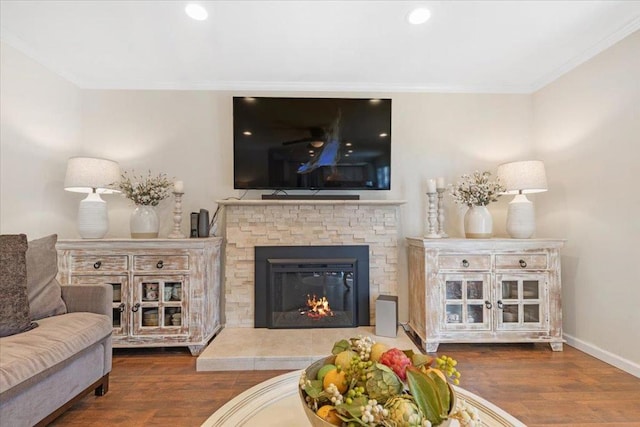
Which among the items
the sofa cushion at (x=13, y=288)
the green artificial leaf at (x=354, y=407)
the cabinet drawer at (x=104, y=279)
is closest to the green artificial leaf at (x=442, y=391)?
the green artificial leaf at (x=354, y=407)

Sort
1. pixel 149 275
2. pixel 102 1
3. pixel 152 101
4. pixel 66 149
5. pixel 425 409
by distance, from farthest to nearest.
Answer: pixel 152 101
pixel 66 149
pixel 149 275
pixel 102 1
pixel 425 409

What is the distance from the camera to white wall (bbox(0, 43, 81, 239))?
222 cm

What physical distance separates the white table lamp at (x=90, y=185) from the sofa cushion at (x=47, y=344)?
3.23 ft

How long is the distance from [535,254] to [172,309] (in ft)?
9.72

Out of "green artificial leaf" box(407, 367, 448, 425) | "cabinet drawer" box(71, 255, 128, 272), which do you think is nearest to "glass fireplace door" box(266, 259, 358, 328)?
"cabinet drawer" box(71, 255, 128, 272)

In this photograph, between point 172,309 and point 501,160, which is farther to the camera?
point 501,160

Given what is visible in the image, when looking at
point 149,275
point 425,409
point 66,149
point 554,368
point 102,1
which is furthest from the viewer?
point 66,149

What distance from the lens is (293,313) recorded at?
2750 mm

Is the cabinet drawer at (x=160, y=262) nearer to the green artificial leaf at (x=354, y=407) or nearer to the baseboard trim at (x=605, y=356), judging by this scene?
the green artificial leaf at (x=354, y=407)

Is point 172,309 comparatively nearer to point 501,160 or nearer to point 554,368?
point 554,368

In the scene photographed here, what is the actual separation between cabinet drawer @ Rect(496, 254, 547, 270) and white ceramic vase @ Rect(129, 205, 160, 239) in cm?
292

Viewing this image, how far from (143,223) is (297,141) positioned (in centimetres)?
152

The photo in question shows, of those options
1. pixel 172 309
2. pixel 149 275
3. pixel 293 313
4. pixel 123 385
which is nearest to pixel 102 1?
pixel 149 275

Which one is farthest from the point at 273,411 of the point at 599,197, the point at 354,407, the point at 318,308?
the point at 599,197
